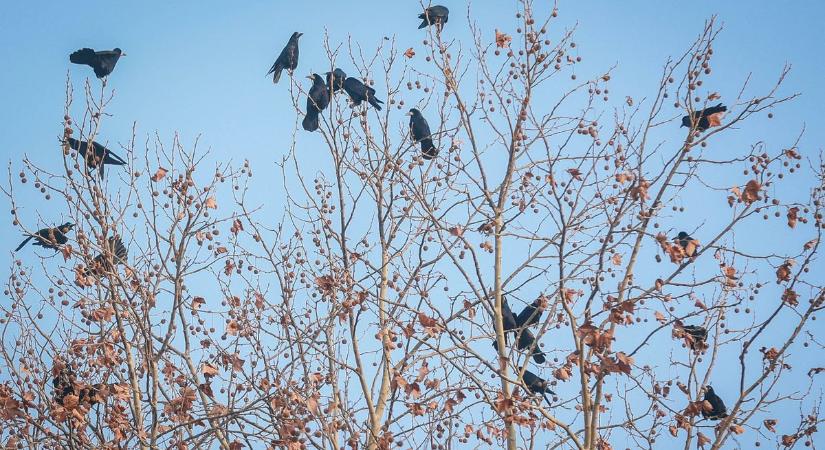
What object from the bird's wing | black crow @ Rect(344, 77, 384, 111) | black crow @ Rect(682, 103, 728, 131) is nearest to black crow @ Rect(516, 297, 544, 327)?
black crow @ Rect(682, 103, 728, 131)

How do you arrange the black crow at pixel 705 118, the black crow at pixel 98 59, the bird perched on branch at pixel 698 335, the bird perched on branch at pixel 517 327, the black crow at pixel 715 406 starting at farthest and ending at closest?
the black crow at pixel 98 59 → the bird perched on branch at pixel 517 327 → the black crow at pixel 715 406 → the bird perched on branch at pixel 698 335 → the black crow at pixel 705 118

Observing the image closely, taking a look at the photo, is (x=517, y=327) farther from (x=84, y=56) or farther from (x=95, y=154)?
(x=84, y=56)

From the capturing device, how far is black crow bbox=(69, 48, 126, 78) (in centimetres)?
852

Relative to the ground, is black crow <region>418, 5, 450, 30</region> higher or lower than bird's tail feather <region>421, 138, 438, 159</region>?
higher

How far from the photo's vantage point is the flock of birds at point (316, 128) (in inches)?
243

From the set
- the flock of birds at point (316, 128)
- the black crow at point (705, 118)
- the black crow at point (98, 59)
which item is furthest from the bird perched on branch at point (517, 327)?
the black crow at point (98, 59)

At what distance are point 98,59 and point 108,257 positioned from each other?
305cm

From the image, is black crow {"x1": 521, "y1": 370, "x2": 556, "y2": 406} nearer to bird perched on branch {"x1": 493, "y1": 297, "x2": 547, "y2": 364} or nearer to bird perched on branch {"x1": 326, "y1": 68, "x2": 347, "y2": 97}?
bird perched on branch {"x1": 493, "y1": 297, "x2": 547, "y2": 364}

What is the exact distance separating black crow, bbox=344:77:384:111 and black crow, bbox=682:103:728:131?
2.65 m

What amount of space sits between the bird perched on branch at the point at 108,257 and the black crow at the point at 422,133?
2.69 metres

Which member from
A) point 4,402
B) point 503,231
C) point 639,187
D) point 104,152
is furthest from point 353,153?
point 4,402

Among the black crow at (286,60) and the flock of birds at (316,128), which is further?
the black crow at (286,60)

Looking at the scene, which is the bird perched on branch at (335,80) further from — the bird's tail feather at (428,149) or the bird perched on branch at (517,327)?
the bird perched on branch at (517,327)

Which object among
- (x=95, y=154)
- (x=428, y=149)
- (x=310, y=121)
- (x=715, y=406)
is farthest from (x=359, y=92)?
(x=715, y=406)
